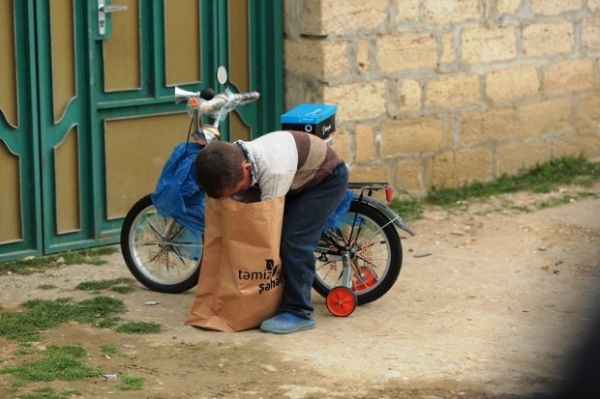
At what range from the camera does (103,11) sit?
676cm

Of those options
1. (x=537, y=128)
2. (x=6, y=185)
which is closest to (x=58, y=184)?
(x=6, y=185)

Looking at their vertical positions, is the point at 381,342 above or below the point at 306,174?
below

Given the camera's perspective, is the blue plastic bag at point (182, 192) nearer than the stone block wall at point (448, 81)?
Yes

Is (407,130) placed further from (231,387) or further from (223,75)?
(231,387)

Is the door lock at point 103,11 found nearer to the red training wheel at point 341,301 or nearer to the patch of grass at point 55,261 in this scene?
the patch of grass at point 55,261

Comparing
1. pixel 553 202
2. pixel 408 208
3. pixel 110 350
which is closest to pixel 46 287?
pixel 110 350

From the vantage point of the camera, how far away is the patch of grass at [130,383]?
464cm

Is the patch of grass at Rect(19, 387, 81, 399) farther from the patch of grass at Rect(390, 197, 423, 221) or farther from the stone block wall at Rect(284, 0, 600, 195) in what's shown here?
the patch of grass at Rect(390, 197, 423, 221)

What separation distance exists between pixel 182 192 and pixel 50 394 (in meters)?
1.44

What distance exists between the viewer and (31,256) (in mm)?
6727

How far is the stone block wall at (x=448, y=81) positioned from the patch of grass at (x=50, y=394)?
→ 10.8 ft

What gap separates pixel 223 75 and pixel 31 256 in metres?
1.69

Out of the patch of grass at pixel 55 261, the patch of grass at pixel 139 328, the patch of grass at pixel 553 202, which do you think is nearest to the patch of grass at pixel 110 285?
the patch of grass at pixel 55 261

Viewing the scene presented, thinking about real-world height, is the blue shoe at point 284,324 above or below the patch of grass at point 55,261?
below
